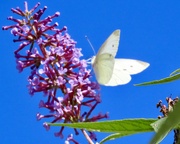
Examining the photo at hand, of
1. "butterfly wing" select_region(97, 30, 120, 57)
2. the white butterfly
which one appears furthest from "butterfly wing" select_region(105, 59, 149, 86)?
"butterfly wing" select_region(97, 30, 120, 57)

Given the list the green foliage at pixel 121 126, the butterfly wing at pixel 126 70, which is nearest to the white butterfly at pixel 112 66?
the butterfly wing at pixel 126 70

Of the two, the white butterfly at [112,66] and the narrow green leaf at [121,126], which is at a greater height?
the white butterfly at [112,66]

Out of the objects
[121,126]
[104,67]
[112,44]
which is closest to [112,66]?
[104,67]

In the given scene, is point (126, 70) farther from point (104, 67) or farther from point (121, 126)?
point (121, 126)

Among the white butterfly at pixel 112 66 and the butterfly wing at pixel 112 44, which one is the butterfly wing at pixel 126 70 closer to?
the white butterfly at pixel 112 66

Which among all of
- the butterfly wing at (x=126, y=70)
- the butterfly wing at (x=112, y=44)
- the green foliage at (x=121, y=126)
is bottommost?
the green foliage at (x=121, y=126)

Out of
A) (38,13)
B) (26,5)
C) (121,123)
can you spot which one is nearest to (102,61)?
(38,13)

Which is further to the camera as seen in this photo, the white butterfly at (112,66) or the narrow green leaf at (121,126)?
the white butterfly at (112,66)
